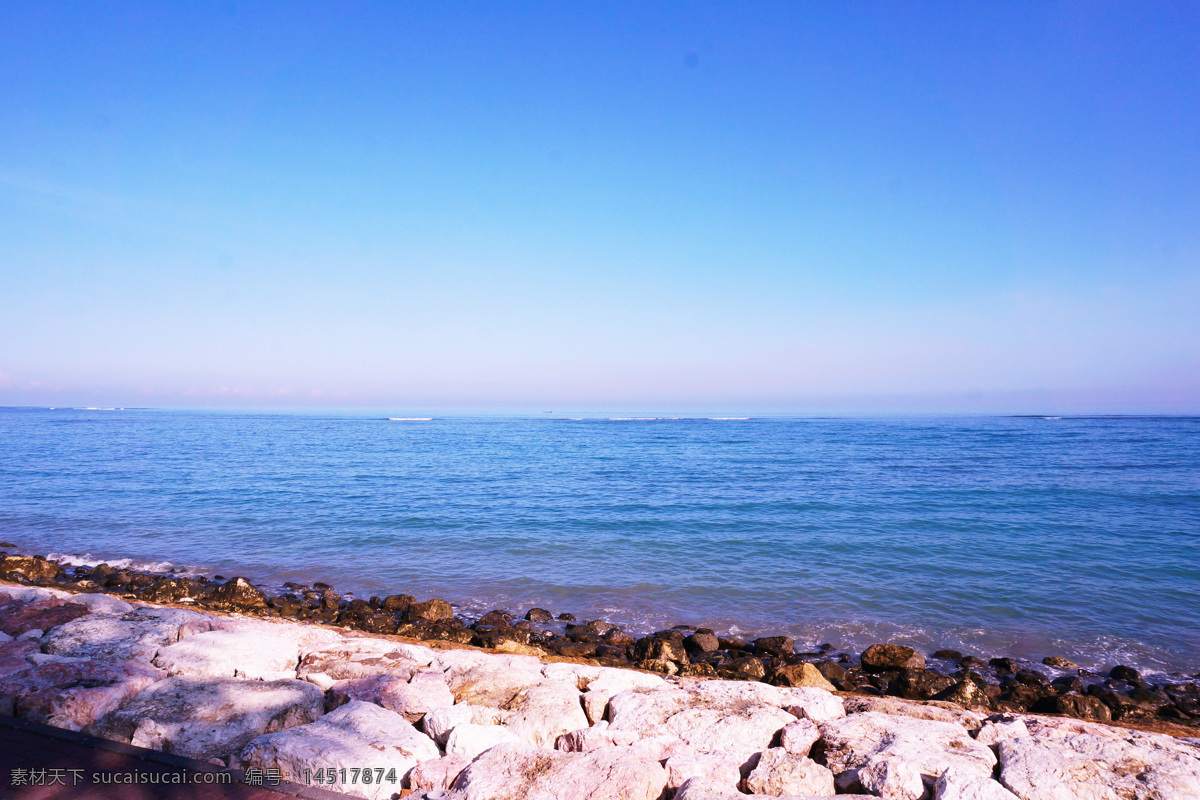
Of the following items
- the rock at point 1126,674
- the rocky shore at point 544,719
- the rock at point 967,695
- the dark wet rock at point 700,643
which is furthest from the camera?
the dark wet rock at point 700,643

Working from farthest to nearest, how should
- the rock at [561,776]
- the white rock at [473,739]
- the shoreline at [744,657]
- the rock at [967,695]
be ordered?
1. the shoreline at [744,657]
2. the rock at [967,695]
3. the white rock at [473,739]
4. the rock at [561,776]

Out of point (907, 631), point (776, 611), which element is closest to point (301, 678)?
point (776, 611)

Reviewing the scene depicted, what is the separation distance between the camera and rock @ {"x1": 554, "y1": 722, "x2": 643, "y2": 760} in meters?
5.08

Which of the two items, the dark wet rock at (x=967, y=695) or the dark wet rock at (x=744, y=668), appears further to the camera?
the dark wet rock at (x=744, y=668)

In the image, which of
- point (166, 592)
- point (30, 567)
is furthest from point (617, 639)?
point (30, 567)

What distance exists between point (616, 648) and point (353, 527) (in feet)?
39.3

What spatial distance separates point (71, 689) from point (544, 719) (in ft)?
13.2

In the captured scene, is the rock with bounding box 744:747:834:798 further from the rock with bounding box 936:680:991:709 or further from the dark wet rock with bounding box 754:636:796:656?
the dark wet rock with bounding box 754:636:796:656

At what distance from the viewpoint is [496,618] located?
10.8m

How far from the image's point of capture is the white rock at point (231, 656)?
6.04 metres

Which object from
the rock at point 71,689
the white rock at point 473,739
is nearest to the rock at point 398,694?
the white rock at point 473,739

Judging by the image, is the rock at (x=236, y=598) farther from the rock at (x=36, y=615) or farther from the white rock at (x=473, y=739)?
the white rock at (x=473, y=739)

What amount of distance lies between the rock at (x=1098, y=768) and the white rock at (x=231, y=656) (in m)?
6.77

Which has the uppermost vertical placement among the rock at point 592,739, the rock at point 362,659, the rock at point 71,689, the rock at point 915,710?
the rock at point 71,689
